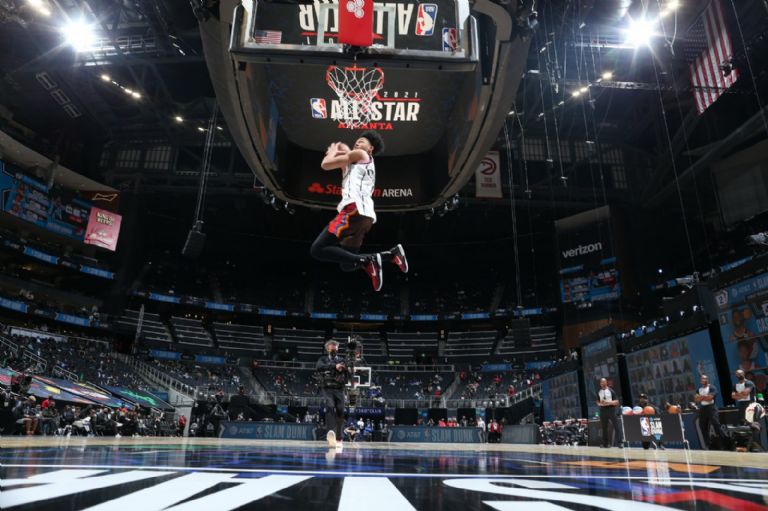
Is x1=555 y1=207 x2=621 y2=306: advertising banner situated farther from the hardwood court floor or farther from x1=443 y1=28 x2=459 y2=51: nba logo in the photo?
the hardwood court floor

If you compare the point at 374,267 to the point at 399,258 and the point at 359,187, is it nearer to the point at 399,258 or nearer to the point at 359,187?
the point at 399,258

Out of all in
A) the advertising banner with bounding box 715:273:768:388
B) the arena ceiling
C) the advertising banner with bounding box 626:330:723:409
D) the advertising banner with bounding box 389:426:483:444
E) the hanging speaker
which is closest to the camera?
the advertising banner with bounding box 715:273:768:388

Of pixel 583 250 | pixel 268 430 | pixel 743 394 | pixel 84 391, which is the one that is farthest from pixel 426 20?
pixel 583 250

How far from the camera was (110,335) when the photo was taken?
30.6 metres

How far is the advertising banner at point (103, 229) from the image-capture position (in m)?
28.0

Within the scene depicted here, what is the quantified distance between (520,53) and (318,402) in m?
21.9

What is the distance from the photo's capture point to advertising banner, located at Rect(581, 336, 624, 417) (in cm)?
1434

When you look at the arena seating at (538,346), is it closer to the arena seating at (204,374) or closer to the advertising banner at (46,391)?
the arena seating at (204,374)

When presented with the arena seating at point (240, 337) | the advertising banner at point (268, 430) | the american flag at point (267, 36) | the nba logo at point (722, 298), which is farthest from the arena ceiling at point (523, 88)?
the advertising banner at point (268, 430)

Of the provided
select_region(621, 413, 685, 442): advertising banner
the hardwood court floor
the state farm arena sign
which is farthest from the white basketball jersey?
select_region(621, 413, 685, 442): advertising banner

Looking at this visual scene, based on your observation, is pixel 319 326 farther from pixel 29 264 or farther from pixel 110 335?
pixel 29 264

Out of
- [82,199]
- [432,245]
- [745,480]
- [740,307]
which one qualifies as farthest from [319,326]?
A: [745,480]

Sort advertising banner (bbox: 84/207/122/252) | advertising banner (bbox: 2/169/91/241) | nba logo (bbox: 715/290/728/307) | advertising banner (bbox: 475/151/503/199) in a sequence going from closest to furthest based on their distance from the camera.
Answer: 1. nba logo (bbox: 715/290/728/307)
2. advertising banner (bbox: 475/151/503/199)
3. advertising banner (bbox: 2/169/91/241)
4. advertising banner (bbox: 84/207/122/252)

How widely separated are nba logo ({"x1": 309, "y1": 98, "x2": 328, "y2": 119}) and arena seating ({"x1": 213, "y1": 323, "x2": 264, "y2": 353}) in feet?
98.9
